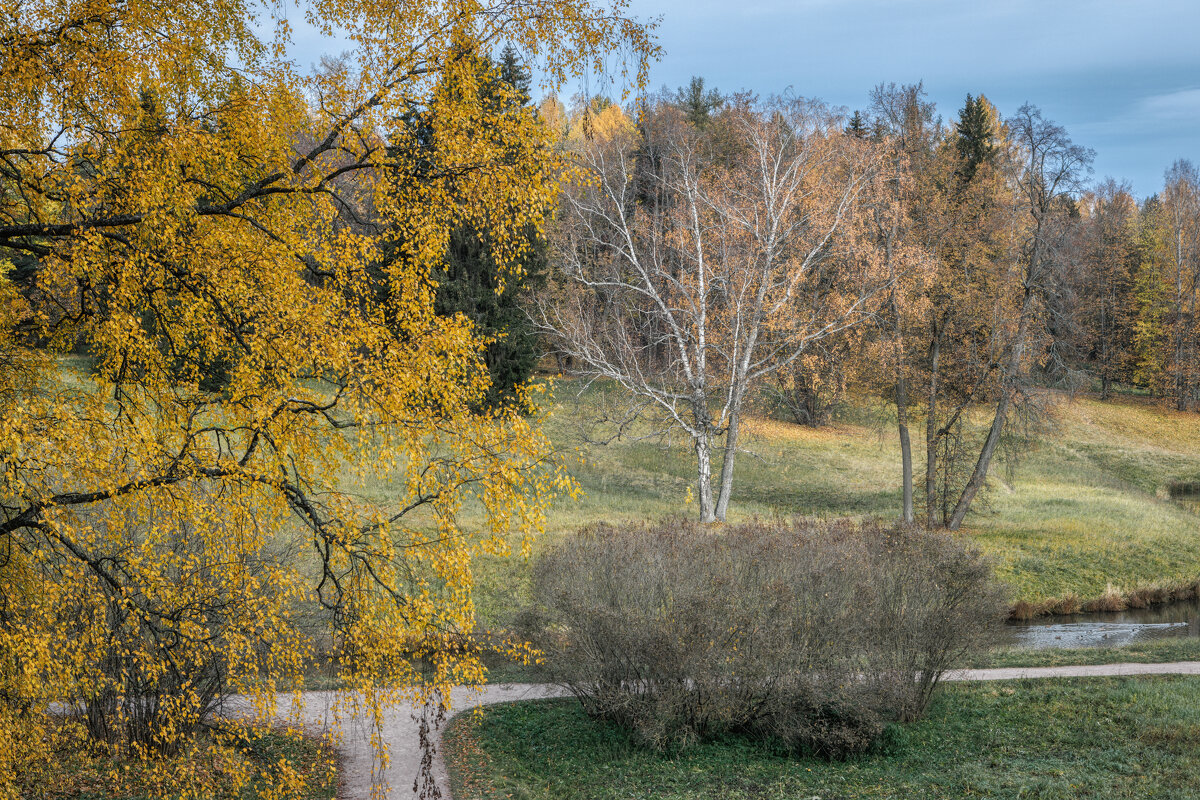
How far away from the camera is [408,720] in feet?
38.2

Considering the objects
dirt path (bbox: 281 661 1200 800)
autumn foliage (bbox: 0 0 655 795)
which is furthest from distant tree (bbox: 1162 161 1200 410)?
autumn foliage (bbox: 0 0 655 795)

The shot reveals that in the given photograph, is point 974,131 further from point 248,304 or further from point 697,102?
point 248,304

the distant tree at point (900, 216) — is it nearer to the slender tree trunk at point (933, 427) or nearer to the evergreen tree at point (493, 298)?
the slender tree trunk at point (933, 427)

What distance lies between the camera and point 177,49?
622 centimetres

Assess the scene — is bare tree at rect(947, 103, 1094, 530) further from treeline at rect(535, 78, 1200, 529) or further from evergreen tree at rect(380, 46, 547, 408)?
evergreen tree at rect(380, 46, 547, 408)

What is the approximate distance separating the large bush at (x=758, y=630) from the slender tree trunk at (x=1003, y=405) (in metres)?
13.6

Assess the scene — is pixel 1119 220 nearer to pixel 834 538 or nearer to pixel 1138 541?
pixel 1138 541

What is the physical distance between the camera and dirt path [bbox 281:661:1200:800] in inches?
374

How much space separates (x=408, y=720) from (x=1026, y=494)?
89.2ft

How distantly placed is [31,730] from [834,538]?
9.79 metres

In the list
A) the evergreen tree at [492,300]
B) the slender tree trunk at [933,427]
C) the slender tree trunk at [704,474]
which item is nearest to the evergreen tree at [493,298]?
the evergreen tree at [492,300]

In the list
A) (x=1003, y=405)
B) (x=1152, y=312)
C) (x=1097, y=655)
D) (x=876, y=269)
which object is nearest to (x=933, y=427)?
(x=1003, y=405)

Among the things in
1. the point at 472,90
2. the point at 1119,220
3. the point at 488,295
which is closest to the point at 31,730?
the point at 472,90

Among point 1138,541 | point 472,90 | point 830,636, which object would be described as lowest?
point 1138,541
